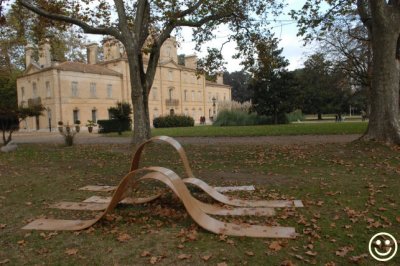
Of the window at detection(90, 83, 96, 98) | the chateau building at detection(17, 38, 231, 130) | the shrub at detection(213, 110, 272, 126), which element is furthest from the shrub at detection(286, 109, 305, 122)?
the window at detection(90, 83, 96, 98)

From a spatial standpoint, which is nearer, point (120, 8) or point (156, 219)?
point (156, 219)

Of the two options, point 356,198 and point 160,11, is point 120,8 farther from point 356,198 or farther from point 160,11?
point 356,198

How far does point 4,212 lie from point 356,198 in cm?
568

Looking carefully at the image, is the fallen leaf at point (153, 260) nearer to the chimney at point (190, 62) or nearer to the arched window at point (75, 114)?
the arched window at point (75, 114)

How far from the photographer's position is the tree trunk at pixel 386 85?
1069cm

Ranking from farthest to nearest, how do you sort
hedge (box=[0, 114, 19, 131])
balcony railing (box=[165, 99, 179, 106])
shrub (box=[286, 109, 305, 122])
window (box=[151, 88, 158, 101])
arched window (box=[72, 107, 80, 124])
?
balcony railing (box=[165, 99, 179, 106]) < window (box=[151, 88, 158, 101]) < arched window (box=[72, 107, 80, 124]) < shrub (box=[286, 109, 305, 122]) < hedge (box=[0, 114, 19, 131])

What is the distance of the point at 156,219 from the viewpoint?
4969 mm

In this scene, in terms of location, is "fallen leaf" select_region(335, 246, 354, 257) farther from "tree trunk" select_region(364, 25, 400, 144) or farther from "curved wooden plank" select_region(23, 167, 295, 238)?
"tree trunk" select_region(364, 25, 400, 144)

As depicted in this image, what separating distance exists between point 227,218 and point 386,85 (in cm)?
836

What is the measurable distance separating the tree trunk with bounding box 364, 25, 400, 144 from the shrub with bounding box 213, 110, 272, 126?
2186 centimetres

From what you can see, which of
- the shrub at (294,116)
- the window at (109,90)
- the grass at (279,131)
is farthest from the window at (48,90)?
the shrub at (294,116)

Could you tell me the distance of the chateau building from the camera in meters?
42.7

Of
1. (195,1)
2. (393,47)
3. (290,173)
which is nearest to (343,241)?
(290,173)

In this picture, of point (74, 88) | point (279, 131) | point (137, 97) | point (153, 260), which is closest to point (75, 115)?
point (74, 88)
